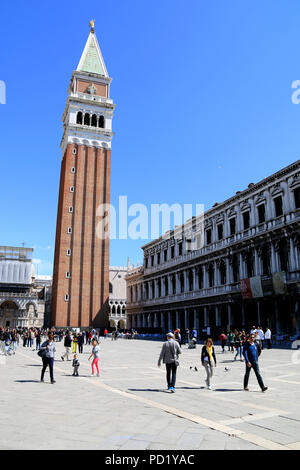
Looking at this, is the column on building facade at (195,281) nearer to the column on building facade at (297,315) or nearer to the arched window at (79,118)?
the column on building facade at (297,315)

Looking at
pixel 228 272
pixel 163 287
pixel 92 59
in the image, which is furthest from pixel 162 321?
pixel 92 59

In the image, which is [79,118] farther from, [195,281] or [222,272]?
[222,272]

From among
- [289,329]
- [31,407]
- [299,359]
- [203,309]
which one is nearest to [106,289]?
[203,309]

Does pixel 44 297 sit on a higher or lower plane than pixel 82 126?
lower

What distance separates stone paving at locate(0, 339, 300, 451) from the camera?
549 centimetres

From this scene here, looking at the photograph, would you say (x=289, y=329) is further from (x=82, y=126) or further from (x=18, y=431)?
(x=82, y=126)

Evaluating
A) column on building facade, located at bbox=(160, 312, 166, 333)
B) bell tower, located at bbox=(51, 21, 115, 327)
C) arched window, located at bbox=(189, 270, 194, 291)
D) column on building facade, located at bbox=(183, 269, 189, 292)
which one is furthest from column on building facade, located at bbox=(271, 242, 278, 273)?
bell tower, located at bbox=(51, 21, 115, 327)

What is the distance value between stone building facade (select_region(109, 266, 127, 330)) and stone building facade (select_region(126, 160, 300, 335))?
132ft

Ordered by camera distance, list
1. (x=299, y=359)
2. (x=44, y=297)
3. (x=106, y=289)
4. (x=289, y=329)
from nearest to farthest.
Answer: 1. (x=299, y=359)
2. (x=289, y=329)
3. (x=106, y=289)
4. (x=44, y=297)

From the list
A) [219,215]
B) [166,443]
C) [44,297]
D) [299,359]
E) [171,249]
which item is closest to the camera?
[166,443]

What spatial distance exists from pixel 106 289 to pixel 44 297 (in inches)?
2346

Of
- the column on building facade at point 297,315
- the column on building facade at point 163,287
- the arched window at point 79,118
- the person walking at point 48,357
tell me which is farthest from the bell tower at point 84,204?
the person walking at point 48,357

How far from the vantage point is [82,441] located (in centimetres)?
541

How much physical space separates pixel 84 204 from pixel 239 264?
1138 inches
